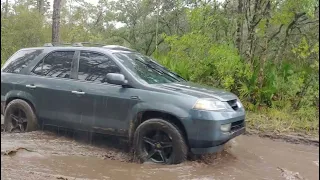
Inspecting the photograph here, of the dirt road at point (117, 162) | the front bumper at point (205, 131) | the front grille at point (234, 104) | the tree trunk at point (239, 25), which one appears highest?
the tree trunk at point (239, 25)

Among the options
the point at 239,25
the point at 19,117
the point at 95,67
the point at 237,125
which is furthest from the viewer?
the point at 239,25

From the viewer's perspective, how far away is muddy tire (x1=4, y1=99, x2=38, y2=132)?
5.74 m

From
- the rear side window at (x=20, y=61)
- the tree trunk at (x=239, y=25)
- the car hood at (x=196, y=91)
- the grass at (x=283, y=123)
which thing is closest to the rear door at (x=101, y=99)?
the car hood at (x=196, y=91)

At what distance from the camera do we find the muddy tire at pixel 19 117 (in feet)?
18.8

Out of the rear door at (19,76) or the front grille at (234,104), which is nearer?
the front grille at (234,104)

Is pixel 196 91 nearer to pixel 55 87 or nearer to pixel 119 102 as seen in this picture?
pixel 119 102

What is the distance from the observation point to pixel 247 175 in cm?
462

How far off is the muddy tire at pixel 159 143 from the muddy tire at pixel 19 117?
186 centimetres

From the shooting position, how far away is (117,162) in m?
4.88

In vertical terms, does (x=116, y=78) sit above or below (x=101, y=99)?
above

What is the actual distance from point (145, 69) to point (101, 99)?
854mm

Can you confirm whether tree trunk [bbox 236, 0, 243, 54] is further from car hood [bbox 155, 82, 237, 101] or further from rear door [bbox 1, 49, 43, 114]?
rear door [bbox 1, 49, 43, 114]

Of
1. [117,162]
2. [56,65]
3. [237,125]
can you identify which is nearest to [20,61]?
[56,65]

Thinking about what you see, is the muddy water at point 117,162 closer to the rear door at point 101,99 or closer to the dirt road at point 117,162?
the dirt road at point 117,162
